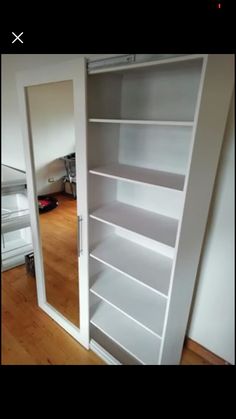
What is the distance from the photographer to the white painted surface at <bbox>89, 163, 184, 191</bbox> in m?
1.06

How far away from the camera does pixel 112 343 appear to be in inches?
63.9

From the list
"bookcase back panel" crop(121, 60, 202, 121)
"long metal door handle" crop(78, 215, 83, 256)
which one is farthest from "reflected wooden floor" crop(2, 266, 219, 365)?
"bookcase back panel" crop(121, 60, 202, 121)

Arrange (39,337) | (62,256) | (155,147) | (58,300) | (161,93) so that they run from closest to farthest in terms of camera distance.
Answer: (161,93), (155,147), (39,337), (62,256), (58,300)

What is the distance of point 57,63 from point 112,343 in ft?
5.83

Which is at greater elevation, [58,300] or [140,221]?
[140,221]

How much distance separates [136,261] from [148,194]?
430mm

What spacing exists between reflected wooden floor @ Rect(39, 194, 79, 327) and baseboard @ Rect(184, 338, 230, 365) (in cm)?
84

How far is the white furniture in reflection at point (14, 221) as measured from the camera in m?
0.81

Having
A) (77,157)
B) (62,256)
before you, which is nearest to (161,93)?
(77,157)

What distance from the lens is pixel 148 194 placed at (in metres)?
1.40

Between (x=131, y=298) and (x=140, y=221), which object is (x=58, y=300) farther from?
(x=140, y=221)

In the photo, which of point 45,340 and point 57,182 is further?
A: point 45,340
